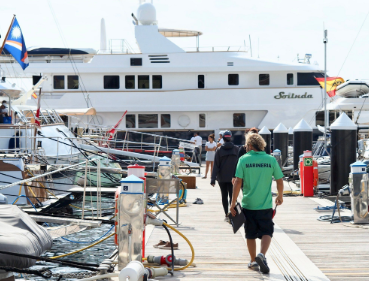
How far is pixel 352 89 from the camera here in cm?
2336

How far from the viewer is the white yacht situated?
1142 inches

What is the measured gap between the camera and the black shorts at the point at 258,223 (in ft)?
19.3

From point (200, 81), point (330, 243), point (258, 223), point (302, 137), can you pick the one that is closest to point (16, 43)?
point (302, 137)

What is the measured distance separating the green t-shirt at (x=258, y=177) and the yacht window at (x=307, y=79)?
24449 millimetres

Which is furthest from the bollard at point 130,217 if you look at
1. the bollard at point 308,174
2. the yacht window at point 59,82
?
the yacht window at point 59,82

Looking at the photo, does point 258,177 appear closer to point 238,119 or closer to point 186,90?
point 186,90

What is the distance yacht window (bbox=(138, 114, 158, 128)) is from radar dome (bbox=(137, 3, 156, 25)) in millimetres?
6099

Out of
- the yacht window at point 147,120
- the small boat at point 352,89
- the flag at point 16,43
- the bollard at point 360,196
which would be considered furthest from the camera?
the yacht window at point 147,120

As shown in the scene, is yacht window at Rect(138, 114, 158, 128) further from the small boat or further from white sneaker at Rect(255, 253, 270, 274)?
white sneaker at Rect(255, 253, 270, 274)

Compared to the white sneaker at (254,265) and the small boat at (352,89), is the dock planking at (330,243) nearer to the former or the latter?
the white sneaker at (254,265)

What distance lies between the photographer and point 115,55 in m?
29.5

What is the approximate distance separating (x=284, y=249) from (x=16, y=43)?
12.4 m

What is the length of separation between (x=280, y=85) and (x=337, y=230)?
21652 mm

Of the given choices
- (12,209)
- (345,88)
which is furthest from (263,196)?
(345,88)
